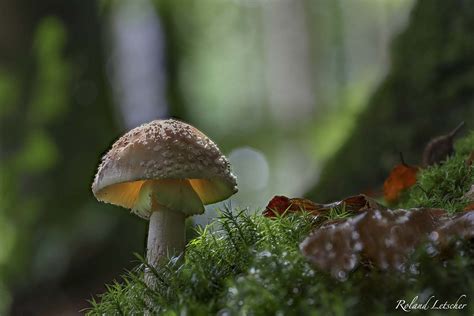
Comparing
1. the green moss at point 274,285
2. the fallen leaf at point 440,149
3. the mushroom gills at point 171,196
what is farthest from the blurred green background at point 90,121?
the fallen leaf at point 440,149

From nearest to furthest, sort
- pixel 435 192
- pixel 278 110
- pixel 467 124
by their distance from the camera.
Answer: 1. pixel 435 192
2. pixel 467 124
3. pixel 278 110

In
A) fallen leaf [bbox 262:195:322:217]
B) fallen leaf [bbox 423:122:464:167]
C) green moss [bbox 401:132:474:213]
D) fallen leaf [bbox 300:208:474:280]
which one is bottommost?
fallen leaf [bbox 300:208:474:280]

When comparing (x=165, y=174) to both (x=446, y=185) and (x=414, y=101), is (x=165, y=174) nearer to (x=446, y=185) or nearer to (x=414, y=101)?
(x=446, y=185)

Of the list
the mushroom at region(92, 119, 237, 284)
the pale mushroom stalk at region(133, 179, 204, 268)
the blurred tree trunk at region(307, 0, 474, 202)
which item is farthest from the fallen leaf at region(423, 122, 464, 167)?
the pale mushroom stalk at region(133, 179, 204, 268)

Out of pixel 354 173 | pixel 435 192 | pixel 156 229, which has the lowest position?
pixel 156 229

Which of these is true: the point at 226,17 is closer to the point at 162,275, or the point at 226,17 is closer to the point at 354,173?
the point at 354,173

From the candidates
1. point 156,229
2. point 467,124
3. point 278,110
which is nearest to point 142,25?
point 278,110

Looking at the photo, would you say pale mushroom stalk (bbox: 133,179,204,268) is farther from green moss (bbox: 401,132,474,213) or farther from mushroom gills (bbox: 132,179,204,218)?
green moss (bbox: 401,132,474,213)

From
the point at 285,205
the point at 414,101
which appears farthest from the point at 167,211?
the point at 414,101
